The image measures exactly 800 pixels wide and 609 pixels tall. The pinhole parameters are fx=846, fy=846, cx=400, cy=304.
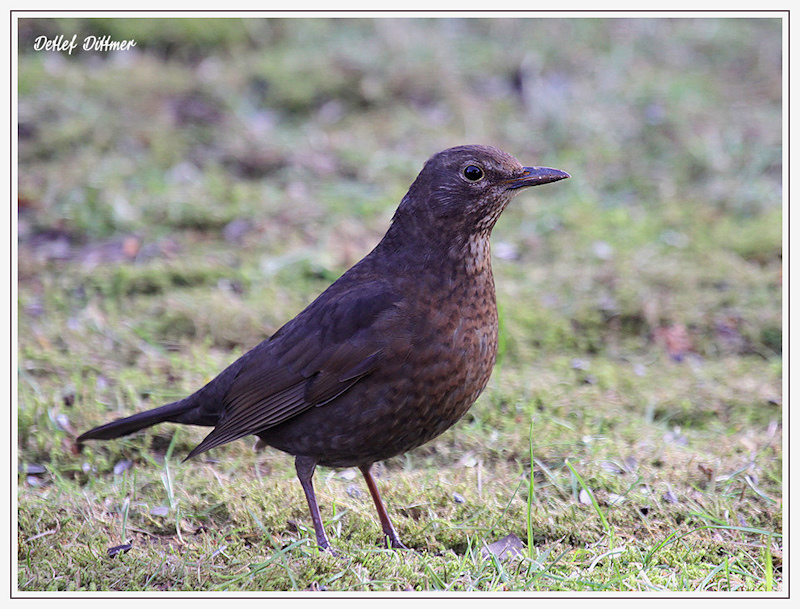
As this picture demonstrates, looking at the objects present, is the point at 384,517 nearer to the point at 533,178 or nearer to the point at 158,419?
the point at 158,419

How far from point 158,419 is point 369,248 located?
3005 mm

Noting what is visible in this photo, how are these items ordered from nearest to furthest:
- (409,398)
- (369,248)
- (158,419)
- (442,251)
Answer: (409,398), (442,251), (158,419), (369,248)

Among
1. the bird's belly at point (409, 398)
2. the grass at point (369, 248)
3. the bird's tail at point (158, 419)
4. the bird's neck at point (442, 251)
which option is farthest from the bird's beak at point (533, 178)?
the bird's tail at point (158, 419)

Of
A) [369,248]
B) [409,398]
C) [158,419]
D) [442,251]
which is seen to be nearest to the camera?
[409,398]

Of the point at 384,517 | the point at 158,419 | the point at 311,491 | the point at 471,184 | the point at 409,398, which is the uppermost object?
the point at 471,184

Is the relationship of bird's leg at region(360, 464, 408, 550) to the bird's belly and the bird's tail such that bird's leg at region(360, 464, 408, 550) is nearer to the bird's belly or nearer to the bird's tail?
the bird's belly

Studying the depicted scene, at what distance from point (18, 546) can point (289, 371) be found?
1420 millimetres

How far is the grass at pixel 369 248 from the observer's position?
151 inches

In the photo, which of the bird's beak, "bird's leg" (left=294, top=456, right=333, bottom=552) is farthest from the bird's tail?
the bird's beak

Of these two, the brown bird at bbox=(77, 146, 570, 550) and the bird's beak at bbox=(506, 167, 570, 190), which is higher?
the bird's beak at bbox=(506, 167, 570, 190)

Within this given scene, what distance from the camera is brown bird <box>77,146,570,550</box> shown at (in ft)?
11.7

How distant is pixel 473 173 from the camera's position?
12.5ft

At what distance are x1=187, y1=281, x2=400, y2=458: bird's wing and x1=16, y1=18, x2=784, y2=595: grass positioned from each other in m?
0.50

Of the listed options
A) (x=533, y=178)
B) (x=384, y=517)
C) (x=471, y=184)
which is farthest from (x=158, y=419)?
(x=533, y=178)
